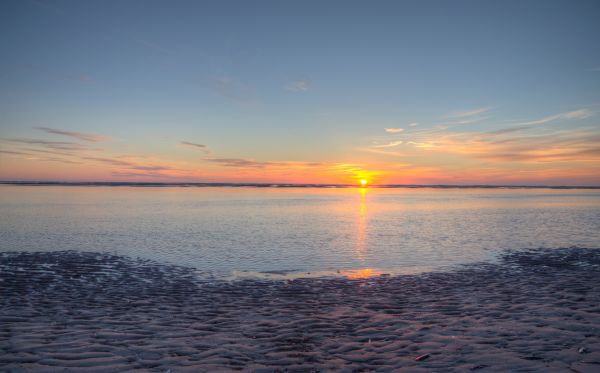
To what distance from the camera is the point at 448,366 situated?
8.35 m

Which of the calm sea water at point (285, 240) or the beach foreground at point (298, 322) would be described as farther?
the calm sea water at point (285, 240)

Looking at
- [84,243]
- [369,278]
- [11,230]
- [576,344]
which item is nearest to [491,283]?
[369,278]

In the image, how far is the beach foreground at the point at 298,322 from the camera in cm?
859

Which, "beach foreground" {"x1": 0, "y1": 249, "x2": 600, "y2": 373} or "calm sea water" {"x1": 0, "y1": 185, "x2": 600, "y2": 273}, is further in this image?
"calm sea water" {"x1": 0, "y1": 185, "x2": 600, "y2": 273}

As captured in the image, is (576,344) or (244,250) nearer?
(576,344)

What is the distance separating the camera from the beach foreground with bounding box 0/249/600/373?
8.59 m

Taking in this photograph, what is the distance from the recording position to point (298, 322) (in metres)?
11.5

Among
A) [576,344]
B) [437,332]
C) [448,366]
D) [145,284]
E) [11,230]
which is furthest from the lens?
[11,230]

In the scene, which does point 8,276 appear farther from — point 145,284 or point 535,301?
point 535,301

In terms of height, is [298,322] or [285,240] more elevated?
[298,322]

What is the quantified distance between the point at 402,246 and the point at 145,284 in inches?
687

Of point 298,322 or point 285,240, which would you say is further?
point 285,240

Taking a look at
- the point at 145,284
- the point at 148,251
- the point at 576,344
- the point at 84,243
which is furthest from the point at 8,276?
the point at 576,344

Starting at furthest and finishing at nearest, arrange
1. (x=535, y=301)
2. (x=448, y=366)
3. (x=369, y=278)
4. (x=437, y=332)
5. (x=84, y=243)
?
1. (x=84, y=243)
2. (x=369, y=278)
3. (x=535, y=301)
4. (x=437, y=332)
5. (x=448, y=366)
